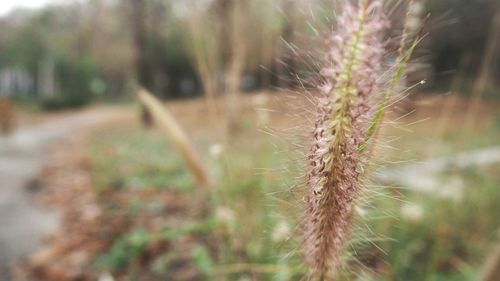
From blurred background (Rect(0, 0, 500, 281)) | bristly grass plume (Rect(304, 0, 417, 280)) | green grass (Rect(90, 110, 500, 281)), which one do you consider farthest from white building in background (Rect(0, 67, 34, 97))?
bristly grass plume (Rect(304, 0, 417, 280))

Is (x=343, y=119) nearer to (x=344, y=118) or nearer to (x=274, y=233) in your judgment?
(x=344, y=118)

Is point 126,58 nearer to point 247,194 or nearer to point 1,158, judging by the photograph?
point 1,158

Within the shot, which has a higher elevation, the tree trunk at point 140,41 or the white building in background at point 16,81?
the tree trunk at point 140,41

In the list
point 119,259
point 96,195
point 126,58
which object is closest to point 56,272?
point 119,259

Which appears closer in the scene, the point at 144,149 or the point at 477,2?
the point at 144,149

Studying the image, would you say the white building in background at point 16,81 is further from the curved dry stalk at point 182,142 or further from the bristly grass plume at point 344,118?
the bristly grass plume at point 344,118

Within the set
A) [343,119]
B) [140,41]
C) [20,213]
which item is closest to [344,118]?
[343,119]

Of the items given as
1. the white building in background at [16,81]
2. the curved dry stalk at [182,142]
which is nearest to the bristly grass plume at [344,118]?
the curved dry stalk at [182,142]

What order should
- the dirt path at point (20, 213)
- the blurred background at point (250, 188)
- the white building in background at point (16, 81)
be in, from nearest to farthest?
the blurred background at point (250, 188) < the dirt path at point (20, 213) < the white building in background at point (16, 81)

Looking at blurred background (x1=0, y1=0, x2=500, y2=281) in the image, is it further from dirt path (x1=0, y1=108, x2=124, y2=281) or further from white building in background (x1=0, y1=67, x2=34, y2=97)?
white building in background (x1=0, y1=67, x2=34, y2=97)
